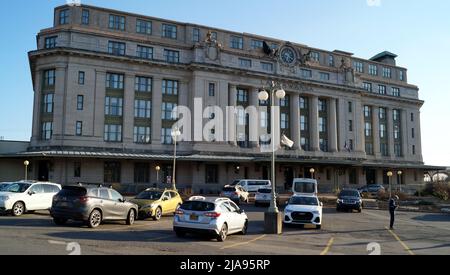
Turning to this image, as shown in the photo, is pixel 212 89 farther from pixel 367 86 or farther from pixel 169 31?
pixel 367 86

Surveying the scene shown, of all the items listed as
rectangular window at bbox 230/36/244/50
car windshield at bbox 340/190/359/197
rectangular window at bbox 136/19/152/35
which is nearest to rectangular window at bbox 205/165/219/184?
rectangular window at bbox 230/36/244/50

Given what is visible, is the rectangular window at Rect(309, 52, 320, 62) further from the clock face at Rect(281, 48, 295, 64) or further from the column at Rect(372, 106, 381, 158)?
the column at Rect(372, 106, 381, 158)

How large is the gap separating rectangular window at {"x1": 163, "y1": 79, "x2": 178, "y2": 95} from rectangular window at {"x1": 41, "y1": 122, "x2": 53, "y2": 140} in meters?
15.6

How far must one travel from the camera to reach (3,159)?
4922 centimetres

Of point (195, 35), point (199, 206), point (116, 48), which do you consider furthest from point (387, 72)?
point (199, 206)

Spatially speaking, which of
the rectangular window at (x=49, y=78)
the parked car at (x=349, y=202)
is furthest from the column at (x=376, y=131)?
the rectangular window at (x=49, y=78)

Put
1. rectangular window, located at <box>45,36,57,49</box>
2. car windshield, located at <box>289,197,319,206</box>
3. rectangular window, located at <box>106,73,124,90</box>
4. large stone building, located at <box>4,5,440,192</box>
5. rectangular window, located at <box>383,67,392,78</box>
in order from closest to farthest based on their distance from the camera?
car windshield, located at <box>289,197,319,206</box> → large stone building, located at <box>4,5,440,192</box> → rectangular window, located at <box>45,36,57,49</box> → rectangular window, located at <box>106,73,124,90</box> → rectangular window, located at <box>383,67,392,78</box>

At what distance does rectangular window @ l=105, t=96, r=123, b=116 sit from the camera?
53.1 metres

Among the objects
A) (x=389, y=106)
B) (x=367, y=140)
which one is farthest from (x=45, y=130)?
(x=389, y=106)

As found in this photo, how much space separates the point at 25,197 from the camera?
69.1 ft

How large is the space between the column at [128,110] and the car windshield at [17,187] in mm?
31388

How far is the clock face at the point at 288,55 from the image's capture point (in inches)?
2577

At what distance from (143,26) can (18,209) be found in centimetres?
4132
